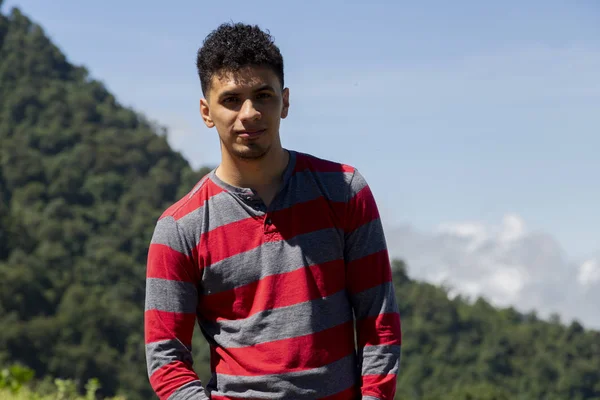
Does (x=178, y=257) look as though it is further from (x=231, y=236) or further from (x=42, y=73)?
(x=42, y=73)

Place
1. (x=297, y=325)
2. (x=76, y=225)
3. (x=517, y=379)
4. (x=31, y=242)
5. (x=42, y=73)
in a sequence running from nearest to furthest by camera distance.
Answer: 1. (x=297, y=325)
2. (x=31, y=242)
3. (x=76, y=225)
4. (x=517, y=379)
5. (x=42, y=73)

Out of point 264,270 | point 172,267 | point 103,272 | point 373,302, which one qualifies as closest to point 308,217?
point 264,270

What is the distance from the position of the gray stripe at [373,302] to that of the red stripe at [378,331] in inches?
0.6

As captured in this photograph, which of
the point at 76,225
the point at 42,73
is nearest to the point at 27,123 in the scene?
the point at 42,73

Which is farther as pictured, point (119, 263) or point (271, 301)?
point (119, 263)

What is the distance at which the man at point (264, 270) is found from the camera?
2.62 m

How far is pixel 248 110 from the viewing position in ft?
8.63

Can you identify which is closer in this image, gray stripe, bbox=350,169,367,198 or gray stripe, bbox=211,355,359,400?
gray stripe, bbox=211,355,359,400

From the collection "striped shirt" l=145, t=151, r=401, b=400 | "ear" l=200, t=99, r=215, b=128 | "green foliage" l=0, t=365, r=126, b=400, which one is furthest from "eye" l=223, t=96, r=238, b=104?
"green foliage" l=0, t=365, r=126, b=400

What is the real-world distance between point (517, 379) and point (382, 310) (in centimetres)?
6985

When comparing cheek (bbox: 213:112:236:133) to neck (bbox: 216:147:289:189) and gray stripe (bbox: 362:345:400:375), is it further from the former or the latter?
gray stripe (bbox: 362:345:400:375)

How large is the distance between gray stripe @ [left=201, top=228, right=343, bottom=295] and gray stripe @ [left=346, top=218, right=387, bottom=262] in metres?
0.05

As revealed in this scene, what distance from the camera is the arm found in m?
2.68

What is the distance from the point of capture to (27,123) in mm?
77875
